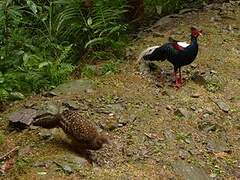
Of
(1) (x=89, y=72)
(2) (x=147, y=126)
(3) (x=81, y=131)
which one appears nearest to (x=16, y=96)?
(1) (x=89, y=72)

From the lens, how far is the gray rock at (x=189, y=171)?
5.23 m

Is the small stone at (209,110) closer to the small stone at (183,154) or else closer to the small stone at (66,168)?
the small stone at (183,154)

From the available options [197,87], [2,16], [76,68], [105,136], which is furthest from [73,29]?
[105,136]

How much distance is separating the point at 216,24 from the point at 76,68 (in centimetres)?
264

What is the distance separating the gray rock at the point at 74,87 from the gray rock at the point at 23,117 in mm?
627

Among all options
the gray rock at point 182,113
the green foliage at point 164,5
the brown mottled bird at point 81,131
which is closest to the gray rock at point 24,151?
the brown mottled bird at point 81,131

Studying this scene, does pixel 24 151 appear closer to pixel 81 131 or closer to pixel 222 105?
pixel 81 131

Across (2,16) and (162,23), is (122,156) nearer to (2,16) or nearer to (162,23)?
(2,16)

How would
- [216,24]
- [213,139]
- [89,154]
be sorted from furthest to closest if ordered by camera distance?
1. [216,24]
2. [213,139]
3. [89,154]

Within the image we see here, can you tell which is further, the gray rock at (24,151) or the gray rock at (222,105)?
the gray rock at (222,105)

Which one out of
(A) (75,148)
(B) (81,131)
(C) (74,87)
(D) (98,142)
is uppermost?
(B) (81,131)

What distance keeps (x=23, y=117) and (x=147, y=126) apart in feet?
4.45

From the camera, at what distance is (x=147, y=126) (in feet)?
19.3

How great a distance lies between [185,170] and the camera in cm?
530
